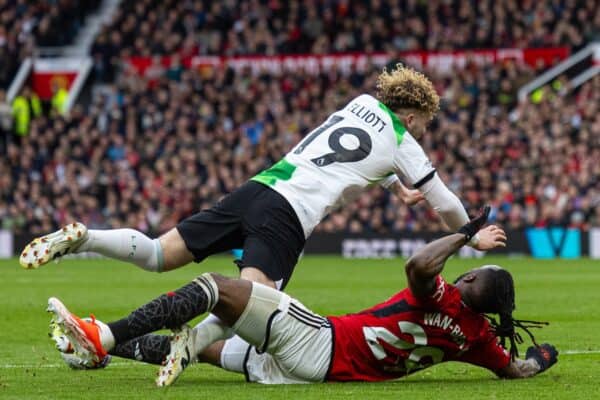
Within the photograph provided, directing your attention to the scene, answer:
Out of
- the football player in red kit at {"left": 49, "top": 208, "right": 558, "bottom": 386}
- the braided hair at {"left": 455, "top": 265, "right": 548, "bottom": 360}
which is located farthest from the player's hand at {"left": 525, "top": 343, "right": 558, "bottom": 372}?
the braided hair at {"left": 455, "top": 265, "right": 548, "bottom": 360}

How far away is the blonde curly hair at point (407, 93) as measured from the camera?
875 centimetres

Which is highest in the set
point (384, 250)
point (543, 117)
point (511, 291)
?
point (511, 291)

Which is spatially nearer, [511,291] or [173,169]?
[511,291]

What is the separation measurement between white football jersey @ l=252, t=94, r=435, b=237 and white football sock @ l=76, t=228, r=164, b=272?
2.73 feet

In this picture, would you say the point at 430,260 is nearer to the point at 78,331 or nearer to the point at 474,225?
the point at 474,225

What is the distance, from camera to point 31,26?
3600cm

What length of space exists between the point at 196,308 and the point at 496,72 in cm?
2442

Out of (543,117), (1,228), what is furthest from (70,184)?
(543,117)

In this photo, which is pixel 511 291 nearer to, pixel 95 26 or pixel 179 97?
pixel 179 97

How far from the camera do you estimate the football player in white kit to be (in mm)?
8305

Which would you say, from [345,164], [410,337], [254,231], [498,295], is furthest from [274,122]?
[498,295]

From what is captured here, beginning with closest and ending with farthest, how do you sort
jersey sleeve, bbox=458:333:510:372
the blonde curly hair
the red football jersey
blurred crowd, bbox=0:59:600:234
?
the red football jersey
jersey sleeve, bbox=458:333:510:372
the blonde curly hair
blurred crowd, bbox=0:59:600:234

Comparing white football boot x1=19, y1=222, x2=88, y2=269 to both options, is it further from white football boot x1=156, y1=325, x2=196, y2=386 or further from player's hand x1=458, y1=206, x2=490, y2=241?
player's hand x1=458, y1=206, x2=490, y2=241

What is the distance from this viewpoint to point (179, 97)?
107 ft
